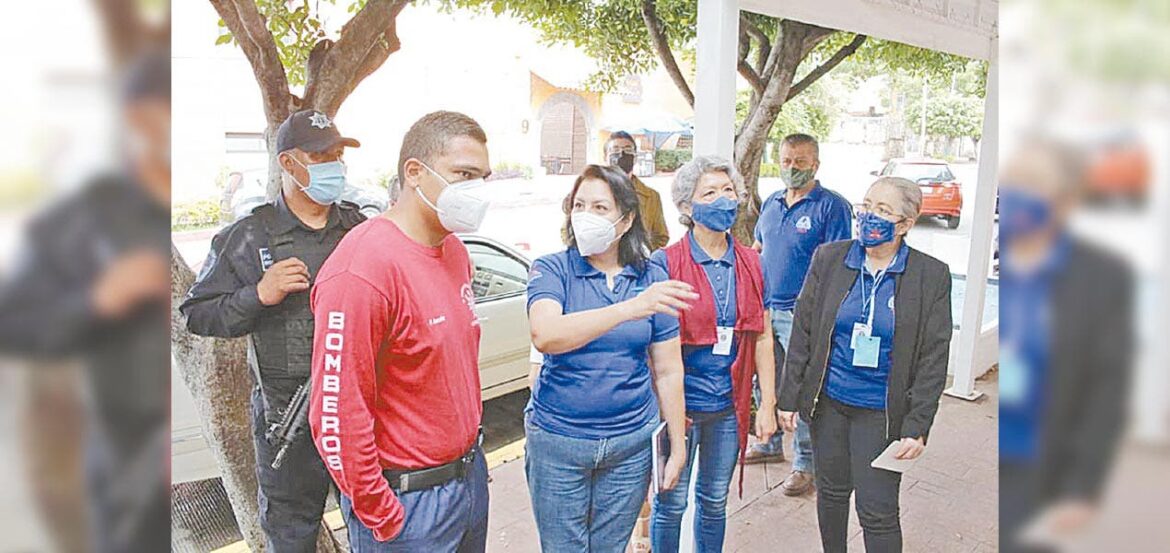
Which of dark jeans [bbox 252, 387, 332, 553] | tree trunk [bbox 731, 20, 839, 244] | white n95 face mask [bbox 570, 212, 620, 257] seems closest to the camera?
dark jeans [bbox 252, 387, 332, 553]

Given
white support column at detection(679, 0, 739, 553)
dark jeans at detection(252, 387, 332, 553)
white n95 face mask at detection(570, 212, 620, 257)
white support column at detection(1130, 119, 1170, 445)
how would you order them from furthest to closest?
white support column at detection(679, 0, 739, 553) < white n95 face mask at detection(570, 212, 620, 257) < dark jeans at detection(252, 387, 332, 553) < white support column at detection(1130, 119, 1170, 445)

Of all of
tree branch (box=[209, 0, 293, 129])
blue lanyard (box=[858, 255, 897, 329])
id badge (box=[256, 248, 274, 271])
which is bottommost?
blue lanyard (box=[858, 255, 897, 329])

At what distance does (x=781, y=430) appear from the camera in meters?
2.76

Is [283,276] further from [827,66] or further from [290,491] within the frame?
[827,66]

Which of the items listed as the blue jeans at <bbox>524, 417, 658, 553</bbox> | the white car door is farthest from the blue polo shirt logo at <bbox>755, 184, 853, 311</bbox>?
the white car door

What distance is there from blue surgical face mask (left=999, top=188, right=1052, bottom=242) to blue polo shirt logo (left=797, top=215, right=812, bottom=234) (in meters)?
2.18

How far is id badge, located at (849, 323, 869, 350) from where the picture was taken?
8.50 ft

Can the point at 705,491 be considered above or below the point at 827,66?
below

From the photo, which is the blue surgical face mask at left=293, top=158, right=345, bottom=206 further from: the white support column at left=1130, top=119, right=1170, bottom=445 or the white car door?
the white support column at left=1130, top=119, right=1170, bottom=445

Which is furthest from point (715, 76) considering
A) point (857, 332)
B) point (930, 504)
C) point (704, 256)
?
point (930, 504)

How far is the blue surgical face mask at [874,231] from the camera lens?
2.58 metres

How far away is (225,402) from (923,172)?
2693 millimetres

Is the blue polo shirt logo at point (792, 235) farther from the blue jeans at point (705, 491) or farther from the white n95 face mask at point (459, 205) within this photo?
the white n95 face mask at point (459, 205)

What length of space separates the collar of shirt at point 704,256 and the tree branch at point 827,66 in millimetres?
727
